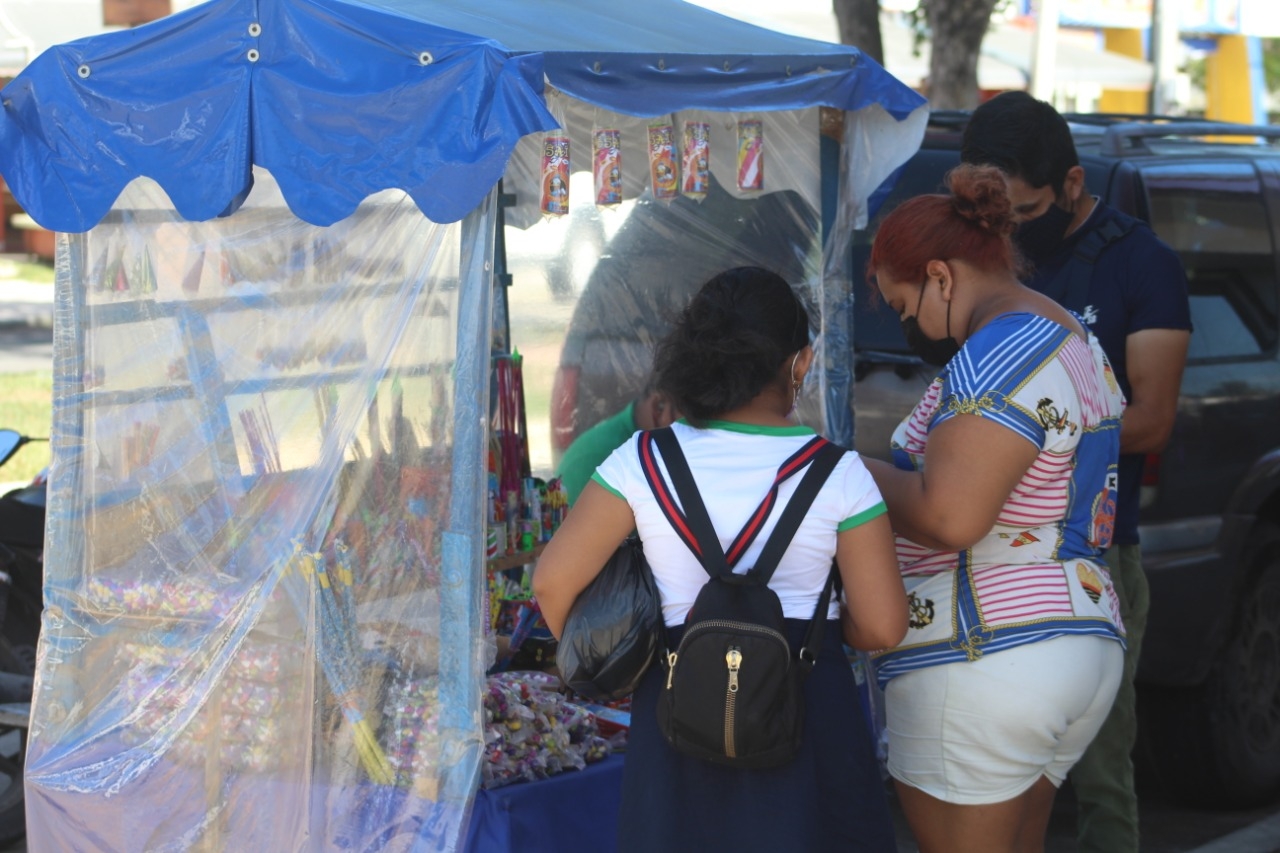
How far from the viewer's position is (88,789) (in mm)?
3281

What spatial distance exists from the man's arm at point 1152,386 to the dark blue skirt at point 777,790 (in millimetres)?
1228

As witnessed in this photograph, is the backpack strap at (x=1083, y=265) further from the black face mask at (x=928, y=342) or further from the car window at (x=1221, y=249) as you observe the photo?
the car window at (x=1221, y=249)

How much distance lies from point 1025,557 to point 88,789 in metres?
2.21

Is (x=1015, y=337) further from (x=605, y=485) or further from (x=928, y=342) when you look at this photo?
(x=605, y=485)

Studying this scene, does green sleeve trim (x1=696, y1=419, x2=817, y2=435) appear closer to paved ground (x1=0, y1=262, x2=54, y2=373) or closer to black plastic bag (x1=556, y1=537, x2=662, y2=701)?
black plastic bag (x1=556, y1=537, x2=662, y2=701)

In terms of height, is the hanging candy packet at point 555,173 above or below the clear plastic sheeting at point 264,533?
above

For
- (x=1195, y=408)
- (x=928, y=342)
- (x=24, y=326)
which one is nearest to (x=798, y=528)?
(x=928, y=342)

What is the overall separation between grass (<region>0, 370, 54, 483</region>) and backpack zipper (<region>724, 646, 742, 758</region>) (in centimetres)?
662

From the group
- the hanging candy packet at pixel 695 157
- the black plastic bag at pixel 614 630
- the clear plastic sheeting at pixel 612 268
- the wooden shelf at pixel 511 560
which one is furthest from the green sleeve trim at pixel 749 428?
the clear plastic sheeting at pixel 612 268

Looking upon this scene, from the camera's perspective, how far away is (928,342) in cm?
269

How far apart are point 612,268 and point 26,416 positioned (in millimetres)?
6897

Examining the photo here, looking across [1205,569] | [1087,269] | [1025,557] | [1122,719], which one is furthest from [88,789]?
[1205,569]

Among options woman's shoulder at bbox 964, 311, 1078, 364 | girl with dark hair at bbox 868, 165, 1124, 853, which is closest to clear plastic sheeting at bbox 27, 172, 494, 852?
girl with dark hair at bbox 868, 165, 1124, 853

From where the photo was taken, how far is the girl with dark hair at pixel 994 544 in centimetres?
240
